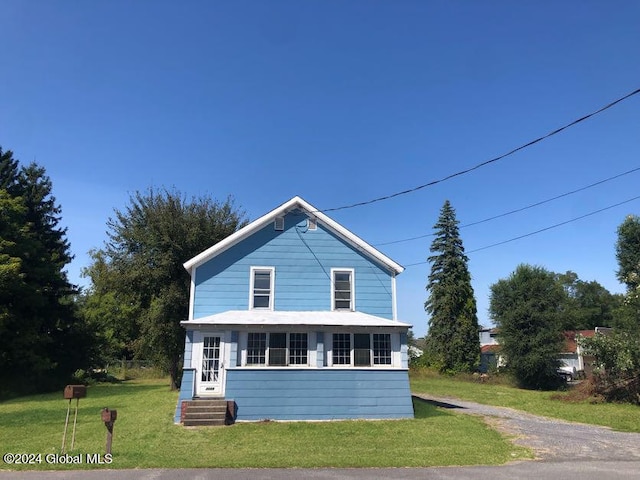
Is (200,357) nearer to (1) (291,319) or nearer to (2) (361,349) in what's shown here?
(1) (291,319)

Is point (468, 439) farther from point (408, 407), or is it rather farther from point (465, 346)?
point (465, 346)

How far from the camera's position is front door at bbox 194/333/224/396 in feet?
55.0

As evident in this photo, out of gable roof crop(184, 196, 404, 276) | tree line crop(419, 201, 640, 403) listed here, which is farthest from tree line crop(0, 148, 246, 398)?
tree line crop(419, 201, 640, 403)

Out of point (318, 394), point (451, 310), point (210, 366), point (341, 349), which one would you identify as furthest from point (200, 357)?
point (451, 310)

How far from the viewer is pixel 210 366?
16938 millimetres

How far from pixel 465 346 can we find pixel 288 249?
2863 centimetres

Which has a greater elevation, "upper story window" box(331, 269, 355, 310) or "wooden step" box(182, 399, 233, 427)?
"upper story window" box(331, 269, 355, 310)

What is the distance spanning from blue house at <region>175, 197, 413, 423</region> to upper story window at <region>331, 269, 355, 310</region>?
39mm

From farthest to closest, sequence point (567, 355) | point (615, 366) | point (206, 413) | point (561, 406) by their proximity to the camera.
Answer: point (567, 355), point (615, 366), point (561, 406), point (206, 413)

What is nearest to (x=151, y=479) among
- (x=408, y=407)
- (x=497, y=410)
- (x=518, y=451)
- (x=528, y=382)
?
(x=518, y=451)

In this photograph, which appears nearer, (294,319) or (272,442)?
(272,442)

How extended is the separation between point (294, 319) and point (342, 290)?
105 inches

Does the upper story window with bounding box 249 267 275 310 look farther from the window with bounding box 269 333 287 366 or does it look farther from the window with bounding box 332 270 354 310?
the window with bounding box 332 270 354 310

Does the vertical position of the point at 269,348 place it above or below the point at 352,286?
below
